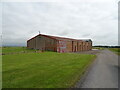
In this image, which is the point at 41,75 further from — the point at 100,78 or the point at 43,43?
the point at 43,43

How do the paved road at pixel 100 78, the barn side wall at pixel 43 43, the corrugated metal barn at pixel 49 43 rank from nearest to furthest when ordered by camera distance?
the paved road at pixel 100 78 → the corrugated metal barn at pixel 49 43 → the barn side wall at pixel 43 43

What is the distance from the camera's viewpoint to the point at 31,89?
6.31 m

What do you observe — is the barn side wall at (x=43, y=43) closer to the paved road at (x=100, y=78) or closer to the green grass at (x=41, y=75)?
the green grass at (x=41, y=75)

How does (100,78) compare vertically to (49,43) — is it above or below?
below

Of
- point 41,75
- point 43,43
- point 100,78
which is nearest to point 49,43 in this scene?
point 43,43

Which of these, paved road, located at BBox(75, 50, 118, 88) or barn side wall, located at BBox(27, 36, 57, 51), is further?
barn side wall, located at BBox(27, 36, 57, 51)

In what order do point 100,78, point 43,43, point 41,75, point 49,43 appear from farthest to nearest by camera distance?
point 43,43, point 49,43, point 41,75, point 100,78

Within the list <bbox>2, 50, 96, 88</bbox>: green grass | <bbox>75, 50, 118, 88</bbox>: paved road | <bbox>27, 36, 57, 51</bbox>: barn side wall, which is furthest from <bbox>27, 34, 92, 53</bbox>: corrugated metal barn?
<bbox>75, 50, 118, 88</bbox>: paved road

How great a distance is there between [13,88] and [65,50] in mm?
42423

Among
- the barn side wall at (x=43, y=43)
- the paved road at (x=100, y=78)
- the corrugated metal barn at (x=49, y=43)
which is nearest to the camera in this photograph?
the paved road at (x=100, y=78)

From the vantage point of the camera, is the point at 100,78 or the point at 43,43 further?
the point at 43,43

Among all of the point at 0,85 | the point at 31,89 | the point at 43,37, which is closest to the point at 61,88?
the point at 31,89

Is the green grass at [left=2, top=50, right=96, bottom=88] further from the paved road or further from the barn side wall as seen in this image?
the barn side wall

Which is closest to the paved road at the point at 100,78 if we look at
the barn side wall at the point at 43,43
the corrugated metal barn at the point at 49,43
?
the corrugated metal barn at the point at 49,43
